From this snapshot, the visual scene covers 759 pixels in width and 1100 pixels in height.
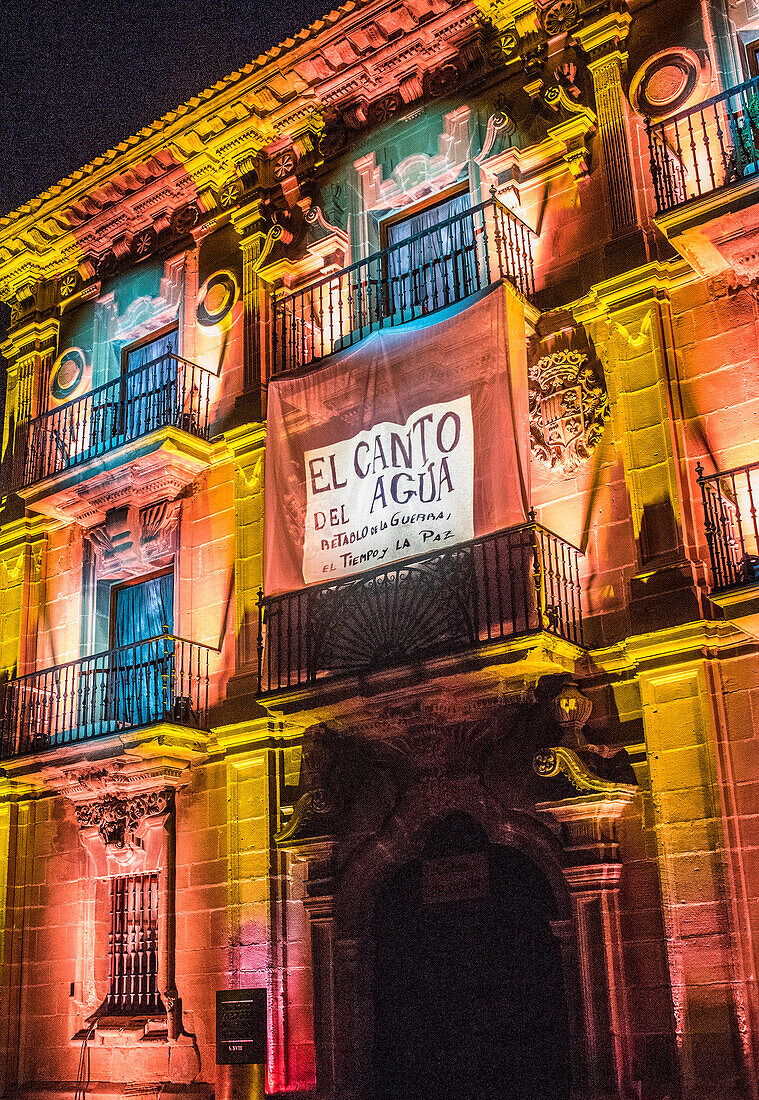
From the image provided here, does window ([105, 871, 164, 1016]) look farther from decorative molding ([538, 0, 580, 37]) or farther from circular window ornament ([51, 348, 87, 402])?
decorative molding ([538, 0, 580, 37])

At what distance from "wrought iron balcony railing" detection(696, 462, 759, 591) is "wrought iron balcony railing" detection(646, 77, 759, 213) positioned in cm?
248

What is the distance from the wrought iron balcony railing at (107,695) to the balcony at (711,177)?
6528 millimetres

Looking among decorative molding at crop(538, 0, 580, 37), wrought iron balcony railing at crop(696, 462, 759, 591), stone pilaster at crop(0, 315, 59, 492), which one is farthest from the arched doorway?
stone pilaster at crop(0, 315, 59, 492)

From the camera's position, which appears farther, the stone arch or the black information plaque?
the black information plaque

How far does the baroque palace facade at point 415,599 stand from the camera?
33.1 feet

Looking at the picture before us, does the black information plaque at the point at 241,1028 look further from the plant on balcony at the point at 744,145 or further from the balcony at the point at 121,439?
the plant on balcony at the point at 744,145

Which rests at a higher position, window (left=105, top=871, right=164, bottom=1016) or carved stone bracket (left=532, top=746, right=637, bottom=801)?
carved stone bracket (left=532, top=746, right=637, bottom=801)

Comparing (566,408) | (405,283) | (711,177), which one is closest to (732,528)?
(566,408)

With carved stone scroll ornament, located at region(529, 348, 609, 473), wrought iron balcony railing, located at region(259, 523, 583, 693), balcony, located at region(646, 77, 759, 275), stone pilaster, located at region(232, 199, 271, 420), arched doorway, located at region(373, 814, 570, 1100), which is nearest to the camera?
balcony, located at region(646, 77, 759, 275)

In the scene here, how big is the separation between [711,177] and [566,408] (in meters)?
2.42

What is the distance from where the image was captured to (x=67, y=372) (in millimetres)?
16844

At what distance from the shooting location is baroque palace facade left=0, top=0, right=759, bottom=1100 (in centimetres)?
1010

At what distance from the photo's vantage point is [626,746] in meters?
10.3

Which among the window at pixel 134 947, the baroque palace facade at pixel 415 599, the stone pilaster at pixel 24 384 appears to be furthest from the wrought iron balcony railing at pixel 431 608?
the stone pilaster at pixel 24 384
